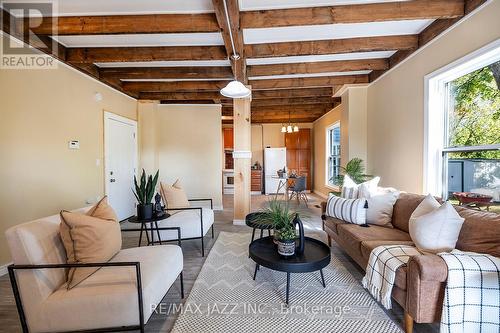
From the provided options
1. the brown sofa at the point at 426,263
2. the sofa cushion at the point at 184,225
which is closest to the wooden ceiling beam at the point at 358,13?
the brown sofa at the point at 426,263

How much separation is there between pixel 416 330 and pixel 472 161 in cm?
178

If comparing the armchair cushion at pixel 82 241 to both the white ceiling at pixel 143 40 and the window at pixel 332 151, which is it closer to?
the white ceiling at pixel 143 40

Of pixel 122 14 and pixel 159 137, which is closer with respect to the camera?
pixel 122 14

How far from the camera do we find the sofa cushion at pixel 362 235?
223 cm

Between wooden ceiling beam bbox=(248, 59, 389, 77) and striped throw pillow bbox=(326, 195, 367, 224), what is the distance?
211cm

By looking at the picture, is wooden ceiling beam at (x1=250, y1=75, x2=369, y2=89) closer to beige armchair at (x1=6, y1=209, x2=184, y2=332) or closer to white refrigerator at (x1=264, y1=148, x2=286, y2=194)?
white refrigerator at (x1=264, y1=148, x2=286, y2=194)

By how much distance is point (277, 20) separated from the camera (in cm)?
236

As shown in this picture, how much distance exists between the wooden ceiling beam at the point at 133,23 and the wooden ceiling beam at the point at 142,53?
66 cm

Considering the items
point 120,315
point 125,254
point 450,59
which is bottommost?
point 120,315

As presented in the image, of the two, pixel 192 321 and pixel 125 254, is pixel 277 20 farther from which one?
pixel 192 321

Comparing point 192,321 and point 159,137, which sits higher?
point 159,137

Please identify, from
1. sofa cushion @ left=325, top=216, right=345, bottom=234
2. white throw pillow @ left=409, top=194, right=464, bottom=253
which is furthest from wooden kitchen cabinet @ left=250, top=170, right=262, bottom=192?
white throw pillow @ left=409, top=194, right=464, bottom=253

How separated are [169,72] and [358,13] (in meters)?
2.81

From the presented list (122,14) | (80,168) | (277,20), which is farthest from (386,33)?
(80,168)
